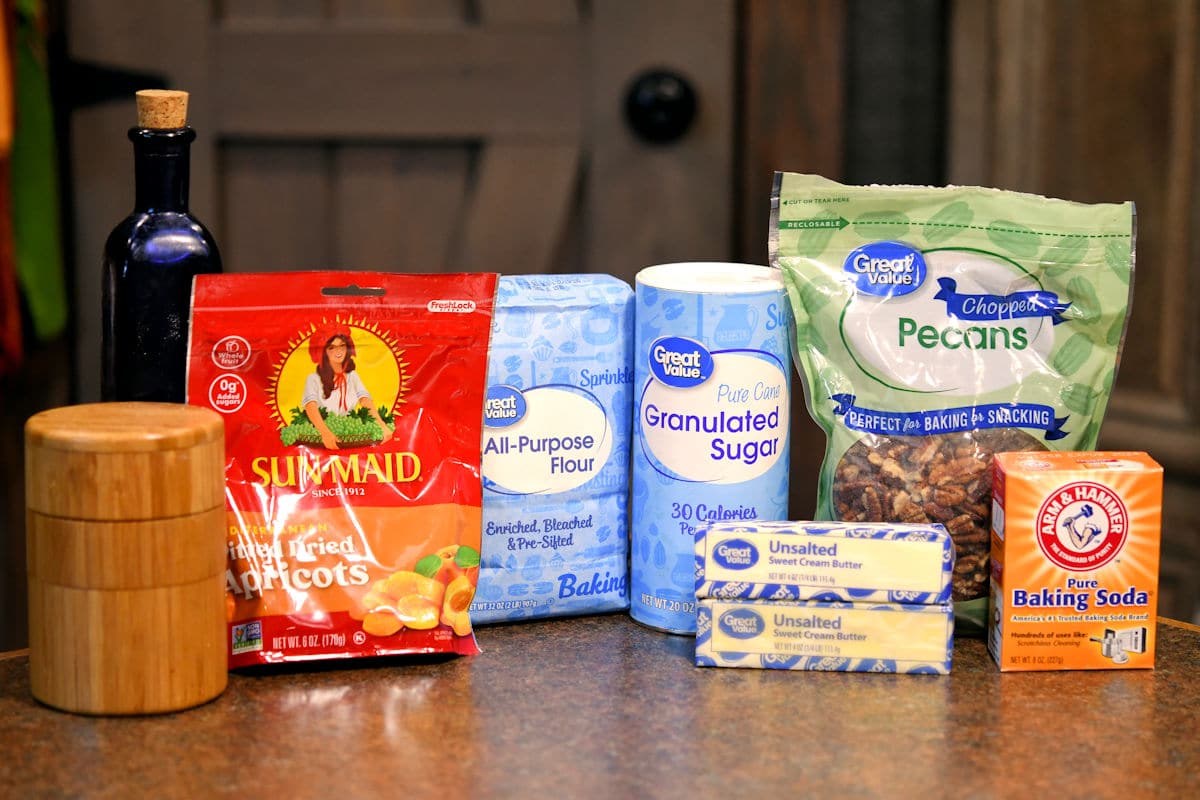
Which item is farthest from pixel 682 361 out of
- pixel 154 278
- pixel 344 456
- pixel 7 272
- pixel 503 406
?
pixel 7 272

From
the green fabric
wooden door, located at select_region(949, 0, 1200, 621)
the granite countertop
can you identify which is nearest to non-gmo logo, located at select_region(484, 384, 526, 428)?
the granite countertop

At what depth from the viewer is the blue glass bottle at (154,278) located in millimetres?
961

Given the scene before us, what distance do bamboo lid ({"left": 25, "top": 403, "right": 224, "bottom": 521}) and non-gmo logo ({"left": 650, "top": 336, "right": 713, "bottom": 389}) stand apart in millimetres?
300

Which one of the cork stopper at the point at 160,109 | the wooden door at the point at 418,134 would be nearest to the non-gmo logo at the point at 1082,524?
the cork stopper at the point at 160,109

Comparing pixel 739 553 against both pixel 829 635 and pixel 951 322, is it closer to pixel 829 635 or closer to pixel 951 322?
pixel 829 635

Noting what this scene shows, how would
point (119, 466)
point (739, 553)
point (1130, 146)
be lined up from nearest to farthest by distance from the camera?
point (119, 466) → point (739, 553) → point (1130, 146)

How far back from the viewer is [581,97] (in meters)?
1.76

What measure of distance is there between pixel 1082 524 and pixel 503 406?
39 cm

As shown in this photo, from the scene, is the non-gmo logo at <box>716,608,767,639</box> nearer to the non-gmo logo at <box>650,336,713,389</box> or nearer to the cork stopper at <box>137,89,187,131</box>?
the non-gmo logo at <box>650,336,713,389</box>

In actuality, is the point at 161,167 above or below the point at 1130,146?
below

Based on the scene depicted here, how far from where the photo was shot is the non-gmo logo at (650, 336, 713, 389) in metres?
0.95

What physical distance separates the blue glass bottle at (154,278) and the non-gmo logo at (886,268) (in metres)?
0.45

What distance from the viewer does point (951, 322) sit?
992mm

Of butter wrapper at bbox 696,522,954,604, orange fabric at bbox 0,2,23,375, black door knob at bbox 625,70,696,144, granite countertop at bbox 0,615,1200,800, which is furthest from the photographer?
black door knob at bbox 625,70,696,144
